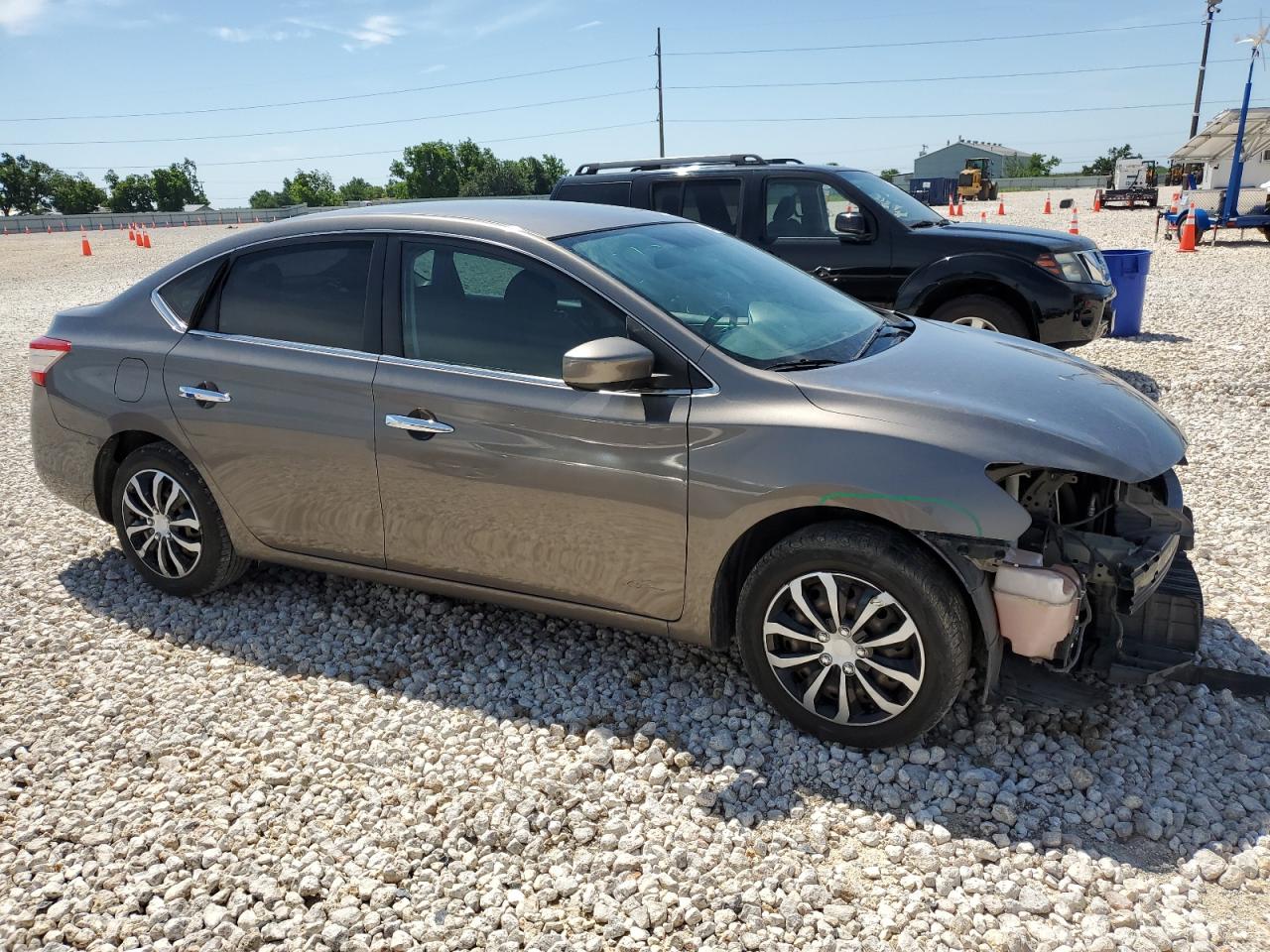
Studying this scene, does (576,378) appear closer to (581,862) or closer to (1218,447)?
(581,862)

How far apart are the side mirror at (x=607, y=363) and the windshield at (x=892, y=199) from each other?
6000 millimetres

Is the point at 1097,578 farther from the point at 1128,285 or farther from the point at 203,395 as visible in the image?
the point at 1128,285

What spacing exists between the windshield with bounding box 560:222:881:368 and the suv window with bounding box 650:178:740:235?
189 inches

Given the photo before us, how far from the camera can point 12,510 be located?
6270 millimetres

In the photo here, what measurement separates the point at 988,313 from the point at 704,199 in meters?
2.78

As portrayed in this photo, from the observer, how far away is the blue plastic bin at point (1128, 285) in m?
10.5

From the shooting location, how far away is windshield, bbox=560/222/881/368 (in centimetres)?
359

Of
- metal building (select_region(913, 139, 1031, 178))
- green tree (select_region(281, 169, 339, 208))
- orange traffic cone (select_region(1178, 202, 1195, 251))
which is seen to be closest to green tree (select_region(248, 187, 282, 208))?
green tree (select_region(281, 169, 339, 208))

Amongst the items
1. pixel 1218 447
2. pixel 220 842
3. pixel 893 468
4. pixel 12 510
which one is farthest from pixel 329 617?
pixel 1218 447

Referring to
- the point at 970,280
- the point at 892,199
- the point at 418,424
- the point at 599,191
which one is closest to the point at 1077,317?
the point at 970,280

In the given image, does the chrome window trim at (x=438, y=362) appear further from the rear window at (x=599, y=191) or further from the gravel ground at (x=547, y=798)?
the rear window at (x=599, y=191)

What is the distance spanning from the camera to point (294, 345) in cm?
412

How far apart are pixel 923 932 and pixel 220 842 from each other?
6.87 ft

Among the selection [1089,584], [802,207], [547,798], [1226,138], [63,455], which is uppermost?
[1226,138]
